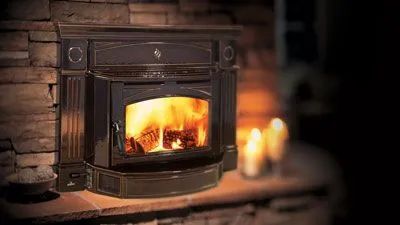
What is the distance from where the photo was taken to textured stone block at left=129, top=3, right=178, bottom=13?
3.66 metres

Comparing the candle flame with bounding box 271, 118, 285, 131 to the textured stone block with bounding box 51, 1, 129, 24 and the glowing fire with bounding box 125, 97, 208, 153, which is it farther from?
the textured stone block with bounding box 51, 1, 129, 24

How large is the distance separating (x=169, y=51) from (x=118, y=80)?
425 millimetres

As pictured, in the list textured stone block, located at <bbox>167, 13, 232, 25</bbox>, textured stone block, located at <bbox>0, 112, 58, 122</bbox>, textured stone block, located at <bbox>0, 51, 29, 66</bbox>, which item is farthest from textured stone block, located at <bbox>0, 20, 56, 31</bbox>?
textured stone block, located at <bbox>167, 13, 232, 25</bbox>

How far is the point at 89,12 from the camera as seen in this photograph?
3553 millimetres

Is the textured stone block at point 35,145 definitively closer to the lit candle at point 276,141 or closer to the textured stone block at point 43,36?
the textured stone block at point 43,36

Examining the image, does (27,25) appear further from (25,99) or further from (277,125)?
(277,125)

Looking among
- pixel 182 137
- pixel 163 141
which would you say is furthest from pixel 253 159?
pixel 163 141

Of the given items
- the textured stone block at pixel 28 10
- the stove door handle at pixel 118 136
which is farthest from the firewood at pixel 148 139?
the textured stone block at pixel 28 10

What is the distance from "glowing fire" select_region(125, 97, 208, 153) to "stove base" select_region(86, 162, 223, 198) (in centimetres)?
19

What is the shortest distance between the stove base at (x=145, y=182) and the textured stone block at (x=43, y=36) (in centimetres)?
74

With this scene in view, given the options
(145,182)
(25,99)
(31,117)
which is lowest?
(145,182)

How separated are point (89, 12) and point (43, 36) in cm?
30

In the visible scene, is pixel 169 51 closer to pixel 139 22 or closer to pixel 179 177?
pixel 139 22

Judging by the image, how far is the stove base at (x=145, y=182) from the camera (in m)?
3.38
